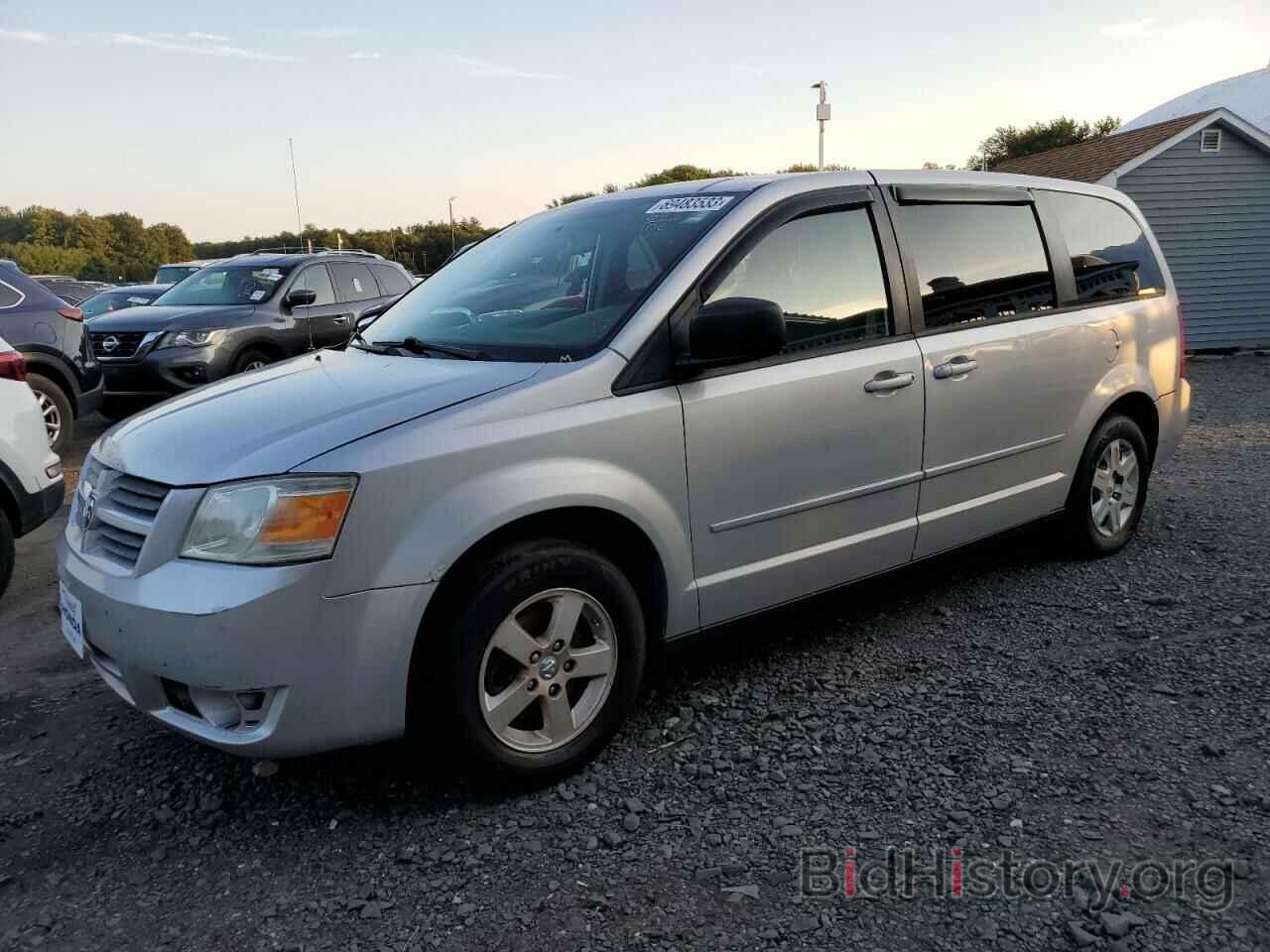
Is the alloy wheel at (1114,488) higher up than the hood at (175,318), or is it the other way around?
the hood at (175,318)

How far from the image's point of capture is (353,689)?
249cm

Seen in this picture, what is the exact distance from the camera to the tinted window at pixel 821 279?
3.27m

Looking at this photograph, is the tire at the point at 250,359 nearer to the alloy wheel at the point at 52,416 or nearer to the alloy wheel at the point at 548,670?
the alloy wheel at the point at 52,416

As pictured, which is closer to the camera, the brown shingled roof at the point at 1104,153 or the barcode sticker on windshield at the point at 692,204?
the barcode sticker on windshield at the point at 692,204

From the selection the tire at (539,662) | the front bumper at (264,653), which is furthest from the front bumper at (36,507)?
the tire at (539,662)

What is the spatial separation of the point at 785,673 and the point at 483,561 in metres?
1.48

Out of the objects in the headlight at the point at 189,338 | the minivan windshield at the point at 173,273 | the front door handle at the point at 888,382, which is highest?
the minivan windshield at the point at 173,273

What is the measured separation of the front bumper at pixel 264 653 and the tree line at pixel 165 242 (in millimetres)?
37060

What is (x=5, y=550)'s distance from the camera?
441 centimetres

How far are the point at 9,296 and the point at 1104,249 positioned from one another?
24.5 feet

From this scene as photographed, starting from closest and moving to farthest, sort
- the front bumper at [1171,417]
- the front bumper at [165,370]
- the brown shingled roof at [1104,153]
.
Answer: the front bumper at [1171,417] → the front bumper at [165,370] → the brown shingled roof at [1104,153]

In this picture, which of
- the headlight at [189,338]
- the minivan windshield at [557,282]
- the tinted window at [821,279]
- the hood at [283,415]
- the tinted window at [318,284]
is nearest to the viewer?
the hood at [283,415]

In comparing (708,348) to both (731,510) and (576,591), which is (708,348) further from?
(576,591)

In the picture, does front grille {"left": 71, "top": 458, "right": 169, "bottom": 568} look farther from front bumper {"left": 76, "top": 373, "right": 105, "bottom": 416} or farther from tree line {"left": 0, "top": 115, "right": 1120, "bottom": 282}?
tree line {"left": 0, "top": 115, "right": 1120, "bottom": 282}
